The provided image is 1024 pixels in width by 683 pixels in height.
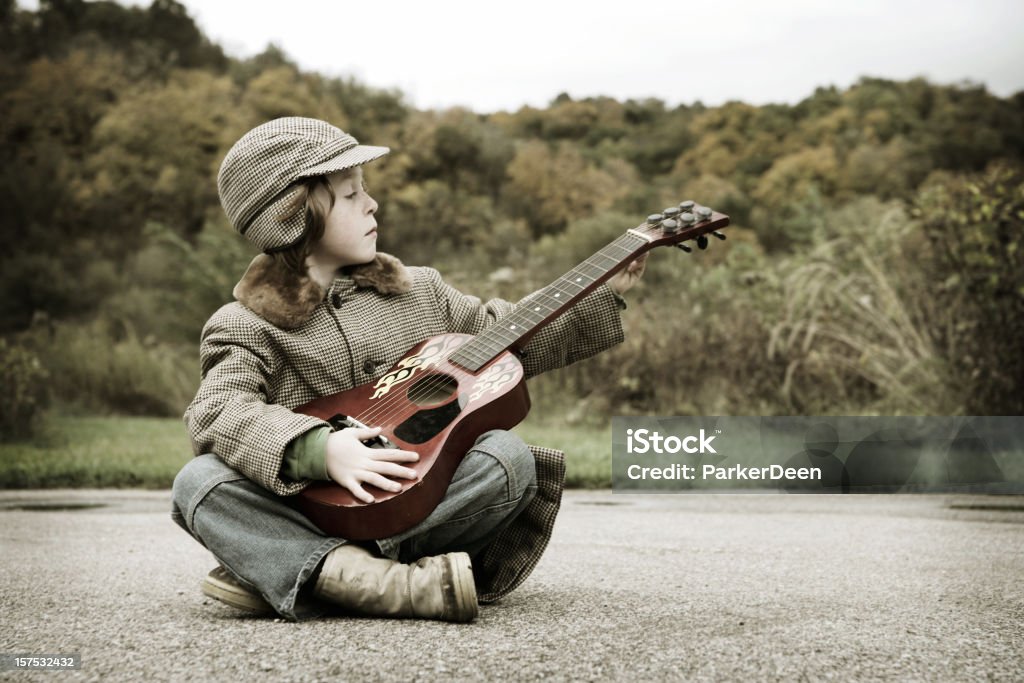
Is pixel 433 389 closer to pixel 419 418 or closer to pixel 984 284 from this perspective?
pixel 419 418

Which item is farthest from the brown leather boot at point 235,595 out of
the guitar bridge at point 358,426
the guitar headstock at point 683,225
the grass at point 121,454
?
the grass at point 121,454

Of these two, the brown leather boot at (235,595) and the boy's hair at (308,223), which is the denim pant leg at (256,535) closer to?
the brown leather boot at (235,595)

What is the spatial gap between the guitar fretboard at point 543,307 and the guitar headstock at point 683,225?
4cm

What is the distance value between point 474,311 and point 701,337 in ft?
16.0

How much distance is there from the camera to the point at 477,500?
244cm

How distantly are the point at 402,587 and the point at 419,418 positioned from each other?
0.38 meters

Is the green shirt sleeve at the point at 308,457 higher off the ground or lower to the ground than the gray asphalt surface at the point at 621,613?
higher

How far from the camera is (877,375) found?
6.91 metres

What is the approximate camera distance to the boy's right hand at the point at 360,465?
90.1 inches

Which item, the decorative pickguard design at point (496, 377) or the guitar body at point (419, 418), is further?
the decorative pickguard design at point (496, 377)

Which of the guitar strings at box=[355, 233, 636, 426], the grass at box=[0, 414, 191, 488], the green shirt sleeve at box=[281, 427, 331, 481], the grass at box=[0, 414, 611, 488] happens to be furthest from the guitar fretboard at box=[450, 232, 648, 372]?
the grass at box=[0, 414, 191, 488]

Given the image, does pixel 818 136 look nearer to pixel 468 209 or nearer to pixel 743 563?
pixel 468 209

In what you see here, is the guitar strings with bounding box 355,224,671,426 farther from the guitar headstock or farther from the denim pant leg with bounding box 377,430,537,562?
the denim pant leg with bounding box 377,430,537,562
